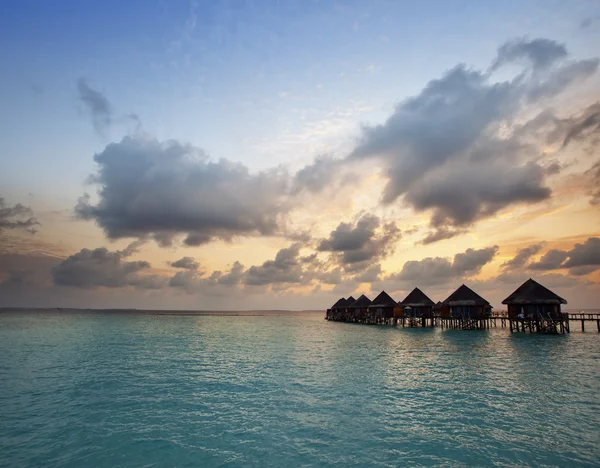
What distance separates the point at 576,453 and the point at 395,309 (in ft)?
217

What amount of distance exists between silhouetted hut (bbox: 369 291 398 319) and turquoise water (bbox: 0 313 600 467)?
45.9m

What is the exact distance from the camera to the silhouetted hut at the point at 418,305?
6681cm

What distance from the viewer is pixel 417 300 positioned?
67688 mm

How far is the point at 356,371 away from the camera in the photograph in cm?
2633

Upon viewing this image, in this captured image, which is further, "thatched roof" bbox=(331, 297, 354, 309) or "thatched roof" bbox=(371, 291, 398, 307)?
"thatched roof" bbox=(331, 297, 354, 309)

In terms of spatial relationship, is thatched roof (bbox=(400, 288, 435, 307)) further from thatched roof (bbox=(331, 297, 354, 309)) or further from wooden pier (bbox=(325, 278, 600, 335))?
thatched roof (bbox=(331, 297, 354, 309))

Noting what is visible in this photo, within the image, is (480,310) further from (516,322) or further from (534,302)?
(534,302)

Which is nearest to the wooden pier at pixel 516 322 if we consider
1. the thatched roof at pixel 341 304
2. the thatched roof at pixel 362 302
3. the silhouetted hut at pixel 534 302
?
the silhouetted hut at pixel 534 302

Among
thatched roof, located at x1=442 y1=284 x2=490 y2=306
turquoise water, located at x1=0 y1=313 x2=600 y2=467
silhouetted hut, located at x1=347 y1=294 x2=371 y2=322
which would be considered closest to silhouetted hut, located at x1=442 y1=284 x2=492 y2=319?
thatched roof, located at x1=442 y1=284 x2=490 y2=306

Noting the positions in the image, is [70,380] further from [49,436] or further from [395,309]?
[395,309]

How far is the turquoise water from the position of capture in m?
12.1

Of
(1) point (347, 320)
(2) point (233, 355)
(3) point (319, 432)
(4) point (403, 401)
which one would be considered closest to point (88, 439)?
(3) point (319, 432)

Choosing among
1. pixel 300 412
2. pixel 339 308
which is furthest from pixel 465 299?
pixel 339 308

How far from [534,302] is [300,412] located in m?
47.4
